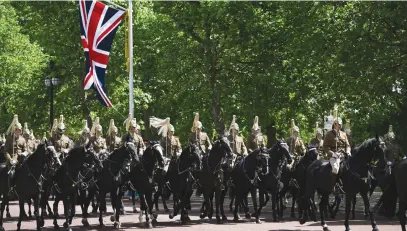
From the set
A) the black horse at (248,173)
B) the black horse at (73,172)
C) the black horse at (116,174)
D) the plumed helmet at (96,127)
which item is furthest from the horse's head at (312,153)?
the black horse at (73,172)

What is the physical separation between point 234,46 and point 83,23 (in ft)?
43.8

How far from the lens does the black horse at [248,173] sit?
82.5 ft

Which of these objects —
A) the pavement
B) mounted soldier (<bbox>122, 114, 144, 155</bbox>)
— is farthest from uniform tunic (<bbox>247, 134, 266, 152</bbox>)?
mounted soldier (<bbox>122, 114, 144, 155</bbox>)

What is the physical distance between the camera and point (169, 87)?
49.2 metres

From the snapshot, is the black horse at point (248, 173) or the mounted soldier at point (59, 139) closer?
the black horse at point (248, 173)

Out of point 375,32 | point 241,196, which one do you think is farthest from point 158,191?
point 375,32

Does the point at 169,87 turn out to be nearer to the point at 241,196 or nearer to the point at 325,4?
the point at 325,4

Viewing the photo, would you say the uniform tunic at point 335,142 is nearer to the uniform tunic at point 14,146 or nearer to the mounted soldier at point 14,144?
the mounted soldier at point 14,144

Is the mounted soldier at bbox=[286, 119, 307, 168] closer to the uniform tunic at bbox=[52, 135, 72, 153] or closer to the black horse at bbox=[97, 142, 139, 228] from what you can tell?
the black horse at bbox=[97, 142, 139, 228]

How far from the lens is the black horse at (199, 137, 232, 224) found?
24.5m

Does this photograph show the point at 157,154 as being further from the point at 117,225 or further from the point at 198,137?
the point at 198,137

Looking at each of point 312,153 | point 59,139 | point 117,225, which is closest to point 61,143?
point 59,139

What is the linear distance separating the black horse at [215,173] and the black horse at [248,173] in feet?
2.15

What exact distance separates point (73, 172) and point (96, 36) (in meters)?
11.6
